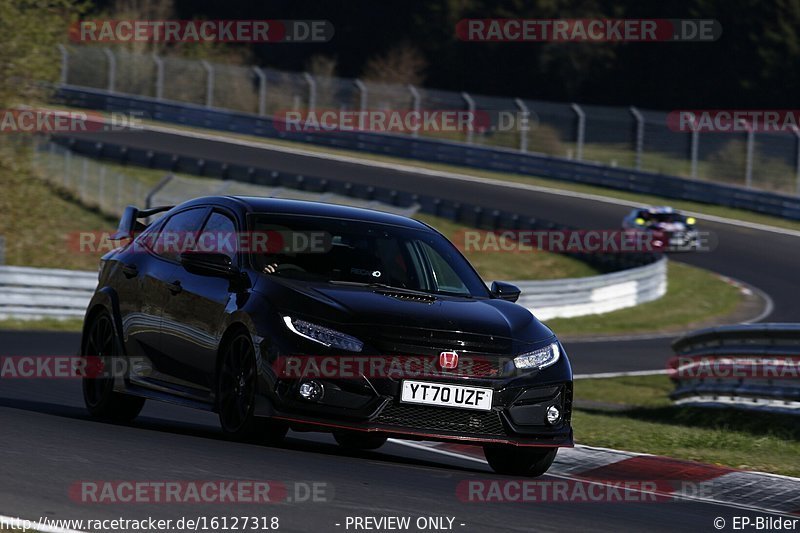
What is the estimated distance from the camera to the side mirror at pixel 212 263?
8.80 metres

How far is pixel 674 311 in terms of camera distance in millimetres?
29250

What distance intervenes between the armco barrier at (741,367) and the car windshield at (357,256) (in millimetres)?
5136

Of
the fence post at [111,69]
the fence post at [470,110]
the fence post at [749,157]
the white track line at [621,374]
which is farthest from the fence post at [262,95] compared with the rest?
the white track line at [621,374]

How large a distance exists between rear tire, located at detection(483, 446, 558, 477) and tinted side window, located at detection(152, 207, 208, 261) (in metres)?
2.40

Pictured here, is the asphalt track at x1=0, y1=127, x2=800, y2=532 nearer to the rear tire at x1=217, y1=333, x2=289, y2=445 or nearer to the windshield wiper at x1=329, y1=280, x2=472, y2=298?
the rear tire at x1=217, y1=333, x2=289, y2=445

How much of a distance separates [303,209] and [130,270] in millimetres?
1393

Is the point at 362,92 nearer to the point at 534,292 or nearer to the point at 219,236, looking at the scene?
the point at 534,292

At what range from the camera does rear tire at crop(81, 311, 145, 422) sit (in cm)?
996

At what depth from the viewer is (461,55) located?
75.4 meters

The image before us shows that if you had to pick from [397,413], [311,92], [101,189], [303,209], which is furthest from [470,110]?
[397,413]

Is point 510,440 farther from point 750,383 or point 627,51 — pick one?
point 627,51

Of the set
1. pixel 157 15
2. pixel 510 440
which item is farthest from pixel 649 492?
pixel 157 15

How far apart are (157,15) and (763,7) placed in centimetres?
2721

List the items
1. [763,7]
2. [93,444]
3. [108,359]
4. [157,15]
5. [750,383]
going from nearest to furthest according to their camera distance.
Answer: [93,444], [108,359], [750,383], [157,15], [763,7]
